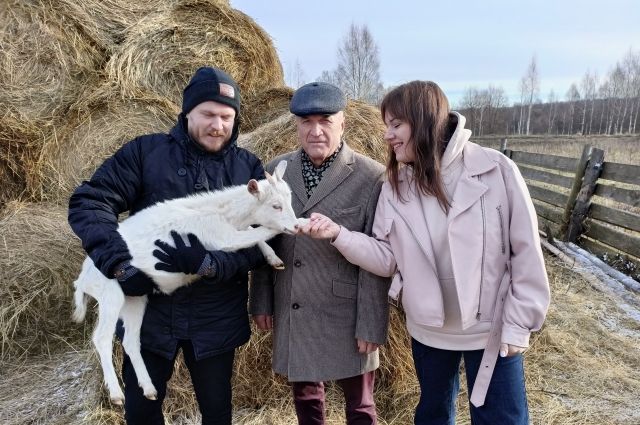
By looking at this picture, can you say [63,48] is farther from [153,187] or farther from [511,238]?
[511,238]

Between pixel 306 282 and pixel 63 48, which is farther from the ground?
pixel 63 48

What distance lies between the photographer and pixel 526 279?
73.4 inches

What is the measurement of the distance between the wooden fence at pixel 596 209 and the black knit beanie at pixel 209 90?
596 cm

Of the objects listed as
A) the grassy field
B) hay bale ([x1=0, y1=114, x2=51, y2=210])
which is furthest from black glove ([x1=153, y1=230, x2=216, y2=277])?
the grassy field

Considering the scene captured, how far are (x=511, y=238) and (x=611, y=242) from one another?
5.66 meters

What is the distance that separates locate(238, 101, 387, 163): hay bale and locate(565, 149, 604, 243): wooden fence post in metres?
5.01

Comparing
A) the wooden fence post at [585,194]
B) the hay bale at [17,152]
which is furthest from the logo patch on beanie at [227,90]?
the wooden fence post at [585,194]

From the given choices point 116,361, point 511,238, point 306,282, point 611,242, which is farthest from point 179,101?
point 611,242

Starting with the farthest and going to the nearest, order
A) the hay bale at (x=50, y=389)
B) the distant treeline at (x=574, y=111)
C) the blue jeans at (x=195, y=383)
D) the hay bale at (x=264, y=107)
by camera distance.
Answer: the distant treeline at (x=574, y=111)
the hay bale at (x=264, y=107)
the hay bale at (x=50, y=389)
the blue jeans at (x=195, y=383)

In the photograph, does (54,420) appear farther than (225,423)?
Yes

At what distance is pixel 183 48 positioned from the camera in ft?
15.8

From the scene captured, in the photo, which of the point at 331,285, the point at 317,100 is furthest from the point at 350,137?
the point at 331,285

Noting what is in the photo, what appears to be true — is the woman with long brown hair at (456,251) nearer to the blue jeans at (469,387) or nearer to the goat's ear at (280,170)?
the blue jeans at (469,387)

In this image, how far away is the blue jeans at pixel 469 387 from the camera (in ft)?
6.34
